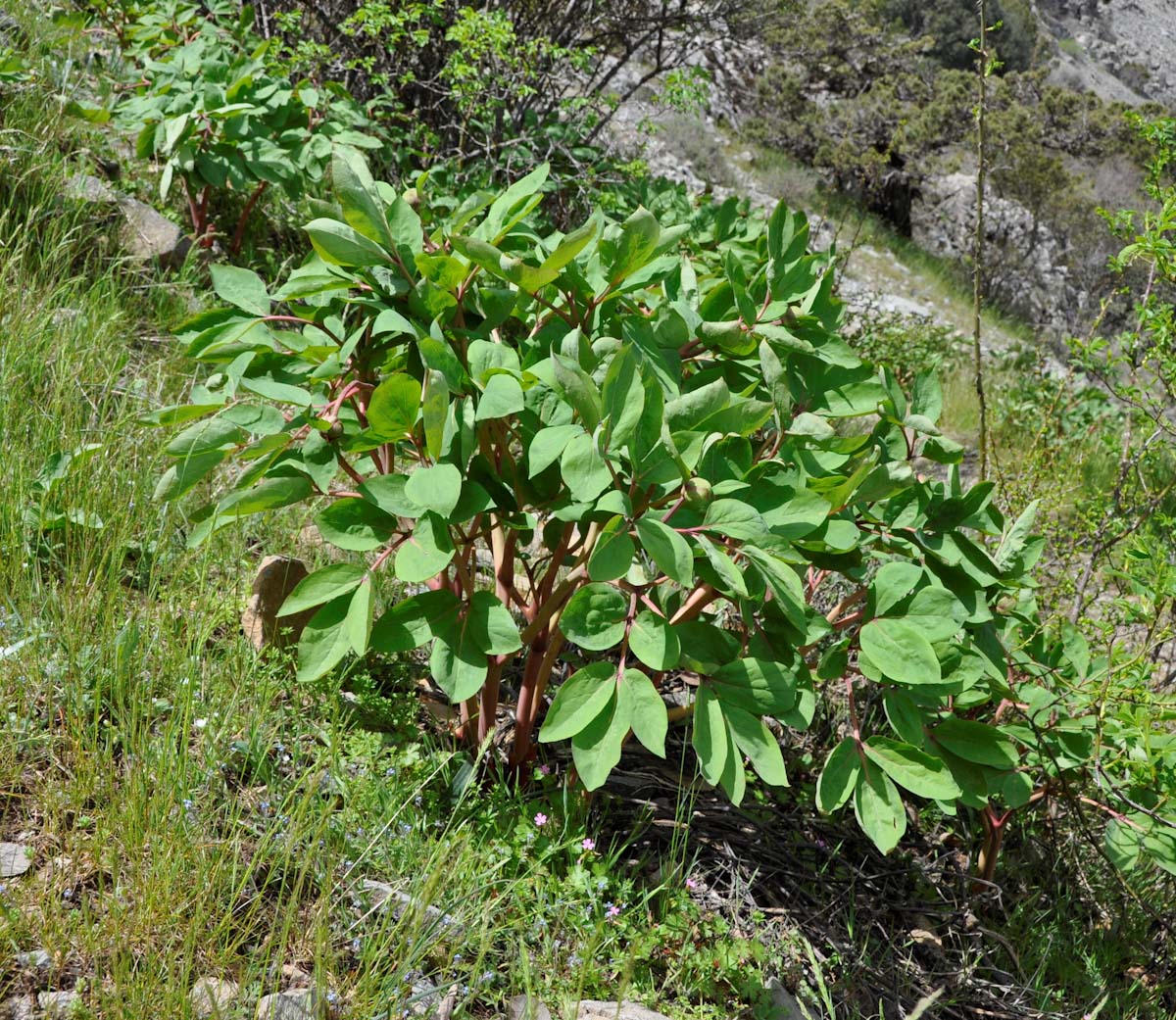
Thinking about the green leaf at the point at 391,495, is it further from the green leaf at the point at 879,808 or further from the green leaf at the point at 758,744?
the green leaf at the point at 879,808

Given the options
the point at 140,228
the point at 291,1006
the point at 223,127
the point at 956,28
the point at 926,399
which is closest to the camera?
the point at 291,1006

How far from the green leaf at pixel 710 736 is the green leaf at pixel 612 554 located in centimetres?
27

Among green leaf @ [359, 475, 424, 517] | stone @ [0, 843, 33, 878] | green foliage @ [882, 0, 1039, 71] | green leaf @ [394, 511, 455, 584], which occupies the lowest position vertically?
stone @ [0, 843, 33, 878]

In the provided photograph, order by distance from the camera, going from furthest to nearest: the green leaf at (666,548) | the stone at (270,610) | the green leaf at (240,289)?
the stone at (270,610) < the green leaf at (240,289) < the green leaf at (666,548)

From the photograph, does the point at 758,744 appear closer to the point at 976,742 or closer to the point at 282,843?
the point at 976,742

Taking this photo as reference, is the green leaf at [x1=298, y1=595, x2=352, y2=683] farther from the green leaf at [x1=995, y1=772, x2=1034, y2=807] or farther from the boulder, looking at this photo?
the boulder

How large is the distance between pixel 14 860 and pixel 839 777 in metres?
1.30

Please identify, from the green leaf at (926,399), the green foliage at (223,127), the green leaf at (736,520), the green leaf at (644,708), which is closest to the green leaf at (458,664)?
the green leaf at (644,708)

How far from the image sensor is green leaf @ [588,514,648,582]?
1304 millimetres

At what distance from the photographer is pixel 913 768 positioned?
1559mm

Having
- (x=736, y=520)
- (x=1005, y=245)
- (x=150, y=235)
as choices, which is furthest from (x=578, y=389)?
(x=1005, y=245)

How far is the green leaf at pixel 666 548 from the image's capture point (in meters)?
1.23

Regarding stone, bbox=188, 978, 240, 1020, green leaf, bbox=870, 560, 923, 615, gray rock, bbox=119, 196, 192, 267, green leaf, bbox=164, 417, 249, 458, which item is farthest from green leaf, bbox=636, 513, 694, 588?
gray rock, bbox=119, 196, 192, 267

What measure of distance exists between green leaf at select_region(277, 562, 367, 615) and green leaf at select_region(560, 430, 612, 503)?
0.41 metres
